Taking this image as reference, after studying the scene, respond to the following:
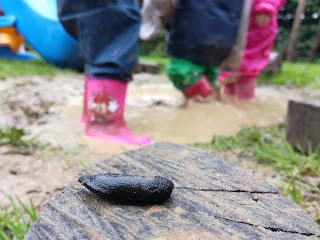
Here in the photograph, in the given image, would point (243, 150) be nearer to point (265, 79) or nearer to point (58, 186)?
point (58, 186)

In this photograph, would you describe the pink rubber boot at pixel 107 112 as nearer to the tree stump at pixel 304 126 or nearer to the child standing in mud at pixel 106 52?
the child standing in mud at pixel 106 52

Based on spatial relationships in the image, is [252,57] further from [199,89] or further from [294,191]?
[294,191]

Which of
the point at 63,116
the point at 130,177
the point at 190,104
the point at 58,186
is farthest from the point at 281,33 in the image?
the point at 130,177

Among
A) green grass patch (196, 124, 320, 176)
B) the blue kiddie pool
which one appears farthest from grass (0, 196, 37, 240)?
the blue kiddie pool

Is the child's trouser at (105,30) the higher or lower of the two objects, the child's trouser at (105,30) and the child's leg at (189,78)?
the higher

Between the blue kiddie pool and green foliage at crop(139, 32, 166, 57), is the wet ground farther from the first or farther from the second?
green foliage at crop(139, 32, 166, 57)

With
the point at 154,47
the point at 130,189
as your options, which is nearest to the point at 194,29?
the point at 130,189

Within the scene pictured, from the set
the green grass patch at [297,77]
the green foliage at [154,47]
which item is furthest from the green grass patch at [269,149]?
the green foliage at [154,47]
